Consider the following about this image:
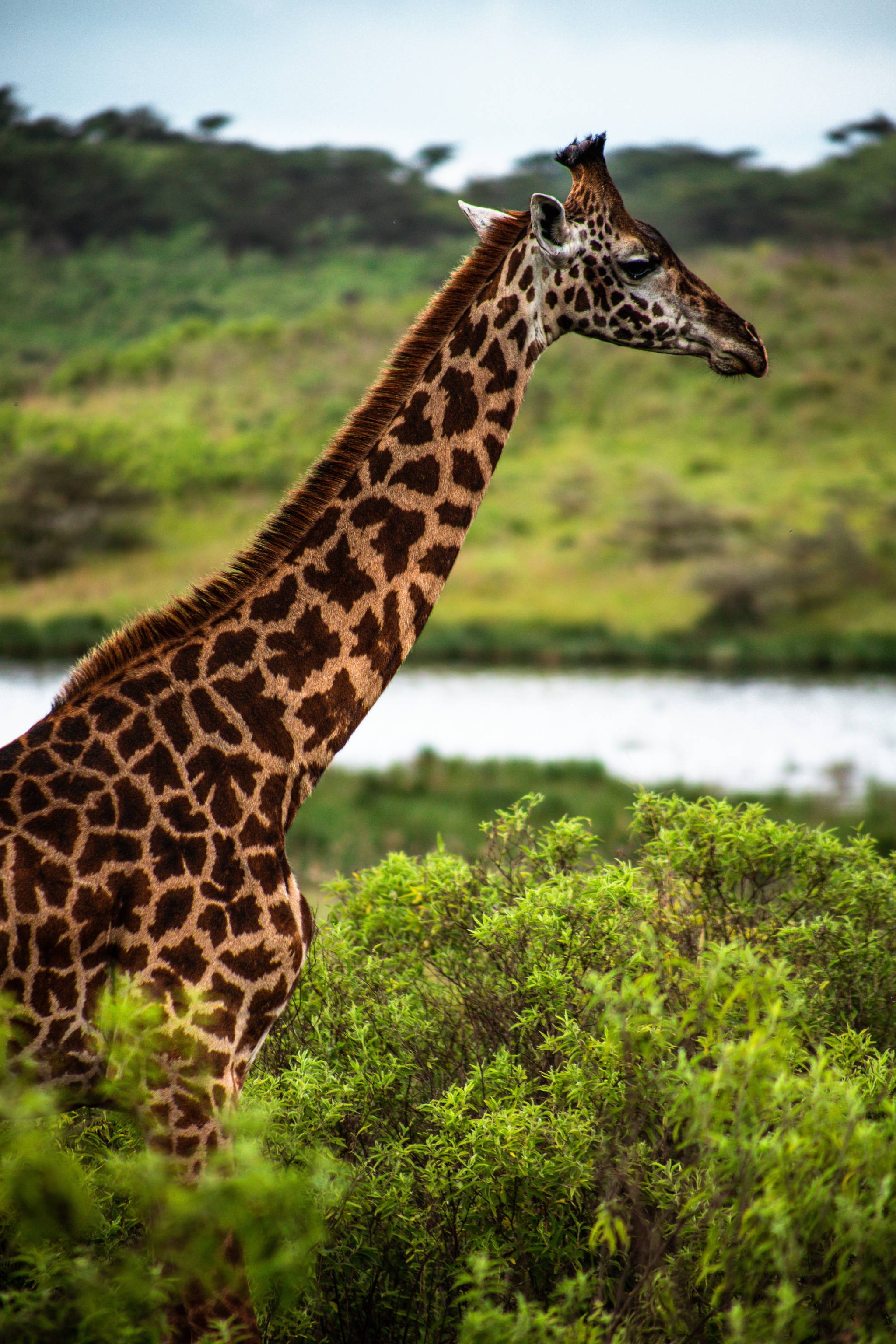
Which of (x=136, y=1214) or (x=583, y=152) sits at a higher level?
(x=583, y=152)

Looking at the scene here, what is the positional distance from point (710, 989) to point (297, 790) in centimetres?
137

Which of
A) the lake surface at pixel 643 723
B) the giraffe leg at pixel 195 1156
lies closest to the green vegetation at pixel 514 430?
the lake surface at pixel 643 723

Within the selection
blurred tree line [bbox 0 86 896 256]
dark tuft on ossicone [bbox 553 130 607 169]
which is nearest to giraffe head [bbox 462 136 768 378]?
dark tuft on ossicone [bbox 553 130 607 169]

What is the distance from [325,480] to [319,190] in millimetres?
68390

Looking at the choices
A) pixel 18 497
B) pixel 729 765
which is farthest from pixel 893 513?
pixel 18 497

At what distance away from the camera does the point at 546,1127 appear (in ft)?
10.9

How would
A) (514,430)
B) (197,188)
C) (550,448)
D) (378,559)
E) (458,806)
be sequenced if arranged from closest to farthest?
1. (378,559)
2. (458,806)
3. (514,430)
4. (550,448)
5. (197,188)

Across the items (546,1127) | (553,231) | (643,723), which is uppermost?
(553,231)

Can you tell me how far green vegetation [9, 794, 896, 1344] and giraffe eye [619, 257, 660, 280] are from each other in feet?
7.09

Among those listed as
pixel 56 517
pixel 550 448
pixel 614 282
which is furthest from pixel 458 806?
pixel 550 448

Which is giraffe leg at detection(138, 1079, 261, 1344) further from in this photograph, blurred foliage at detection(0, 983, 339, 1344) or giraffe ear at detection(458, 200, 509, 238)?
giraffe ear at detection(458, 200, 509, 238)

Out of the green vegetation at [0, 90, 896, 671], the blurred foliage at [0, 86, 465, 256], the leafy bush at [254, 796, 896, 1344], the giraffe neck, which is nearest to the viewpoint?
the leafy bush at [254, 796, 896, 1344]

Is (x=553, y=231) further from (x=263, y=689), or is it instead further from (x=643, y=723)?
(x=643, y=723)

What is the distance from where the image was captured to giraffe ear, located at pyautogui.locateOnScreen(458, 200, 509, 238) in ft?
12.5
